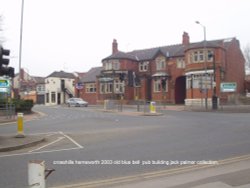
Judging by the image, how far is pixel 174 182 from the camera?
7430mm

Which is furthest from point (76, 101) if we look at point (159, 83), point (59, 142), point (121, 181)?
point (121, 181)

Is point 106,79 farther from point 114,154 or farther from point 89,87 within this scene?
point 114,154

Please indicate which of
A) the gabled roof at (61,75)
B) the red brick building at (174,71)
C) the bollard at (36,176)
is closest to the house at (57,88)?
the gabled roof at (61,75)

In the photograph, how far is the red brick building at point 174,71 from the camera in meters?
Answer: 49.1

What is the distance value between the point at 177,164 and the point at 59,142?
21.3 ft

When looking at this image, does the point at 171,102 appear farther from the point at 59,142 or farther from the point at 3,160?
the point at 3,160

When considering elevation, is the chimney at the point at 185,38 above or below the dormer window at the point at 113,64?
above

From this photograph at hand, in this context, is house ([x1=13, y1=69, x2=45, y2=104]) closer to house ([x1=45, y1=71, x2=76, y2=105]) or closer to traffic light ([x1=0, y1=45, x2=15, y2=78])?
house ([x1=45, y1=71, x2=76, y2=105])

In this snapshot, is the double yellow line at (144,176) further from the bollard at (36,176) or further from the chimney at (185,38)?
the chimney at (185,38)

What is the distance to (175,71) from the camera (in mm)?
57219

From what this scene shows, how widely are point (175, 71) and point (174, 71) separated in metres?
0.23

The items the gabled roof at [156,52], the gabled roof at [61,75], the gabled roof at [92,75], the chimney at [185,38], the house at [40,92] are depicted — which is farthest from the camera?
the house at [40,92]

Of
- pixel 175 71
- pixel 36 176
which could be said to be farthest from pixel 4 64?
pixel 175 71

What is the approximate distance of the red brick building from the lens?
4906 cm
